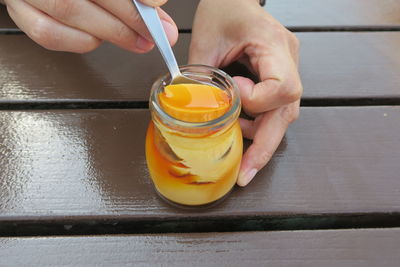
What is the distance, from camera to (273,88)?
586mm

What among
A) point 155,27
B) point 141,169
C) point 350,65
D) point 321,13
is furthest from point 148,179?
point 321,13

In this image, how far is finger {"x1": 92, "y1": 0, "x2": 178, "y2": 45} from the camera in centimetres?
55

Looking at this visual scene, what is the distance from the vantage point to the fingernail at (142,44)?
2.00 ft

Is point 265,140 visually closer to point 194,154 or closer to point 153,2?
point 194,154

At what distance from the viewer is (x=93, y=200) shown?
1.82 ft

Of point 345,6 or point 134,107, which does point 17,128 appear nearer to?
point 134,107

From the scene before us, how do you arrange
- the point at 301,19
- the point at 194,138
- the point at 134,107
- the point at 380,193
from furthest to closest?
the point at 301,19 → the point at 134,107 → the point at 380,193 → the point at 194,138

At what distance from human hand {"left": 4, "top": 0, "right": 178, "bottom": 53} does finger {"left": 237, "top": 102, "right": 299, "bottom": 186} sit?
0.68ft

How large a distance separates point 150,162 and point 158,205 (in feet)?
0.24

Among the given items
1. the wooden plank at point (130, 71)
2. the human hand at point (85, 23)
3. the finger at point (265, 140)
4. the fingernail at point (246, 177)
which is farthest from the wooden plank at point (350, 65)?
the human hand at point (85, 23)

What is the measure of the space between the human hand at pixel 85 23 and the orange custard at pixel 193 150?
0.13 meters

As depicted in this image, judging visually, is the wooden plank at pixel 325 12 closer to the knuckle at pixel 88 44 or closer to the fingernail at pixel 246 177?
the knuckle at pixel 88 44

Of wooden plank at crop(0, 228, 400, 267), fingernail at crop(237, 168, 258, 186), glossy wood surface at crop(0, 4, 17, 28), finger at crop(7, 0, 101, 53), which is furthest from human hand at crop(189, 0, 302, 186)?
glossy wood surface at crop(0, 4, 17, 28)

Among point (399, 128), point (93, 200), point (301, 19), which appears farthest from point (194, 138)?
point (301, 19)
